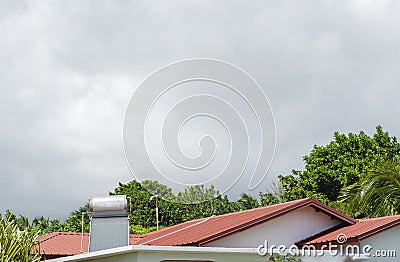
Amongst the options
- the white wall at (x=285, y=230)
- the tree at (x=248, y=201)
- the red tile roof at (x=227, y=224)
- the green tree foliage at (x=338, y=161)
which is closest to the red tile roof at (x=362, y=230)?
the white wall at (x=285, y=230)

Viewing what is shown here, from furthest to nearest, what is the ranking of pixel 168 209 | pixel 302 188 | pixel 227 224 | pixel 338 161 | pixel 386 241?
1. pixel 168 209
2. pixel 302 188
3. pixel 338 161
4. pixel 227 224
5. pixel 386 241

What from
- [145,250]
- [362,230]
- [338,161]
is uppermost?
[338,161]

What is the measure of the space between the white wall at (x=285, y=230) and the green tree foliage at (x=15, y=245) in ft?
16.0

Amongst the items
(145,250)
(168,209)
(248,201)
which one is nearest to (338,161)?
(248,201)

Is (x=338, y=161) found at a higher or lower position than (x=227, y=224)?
higher

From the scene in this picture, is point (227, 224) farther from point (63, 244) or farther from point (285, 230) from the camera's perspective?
point (63, 244)

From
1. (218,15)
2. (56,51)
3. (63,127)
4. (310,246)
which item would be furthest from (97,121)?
(310,246)

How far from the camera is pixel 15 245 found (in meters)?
14.7

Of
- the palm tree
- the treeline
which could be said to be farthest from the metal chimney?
the treeline

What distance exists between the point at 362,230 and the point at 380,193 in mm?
2150

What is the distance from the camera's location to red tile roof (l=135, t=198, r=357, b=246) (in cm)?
1759

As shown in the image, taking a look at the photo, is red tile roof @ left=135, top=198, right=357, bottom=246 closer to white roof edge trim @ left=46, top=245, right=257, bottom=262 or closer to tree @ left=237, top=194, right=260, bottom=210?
white roof edge trim @ left=46, top=245, right=257, bottom=262

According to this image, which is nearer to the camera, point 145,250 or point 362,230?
point 145,250

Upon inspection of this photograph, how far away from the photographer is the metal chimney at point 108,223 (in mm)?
17453
